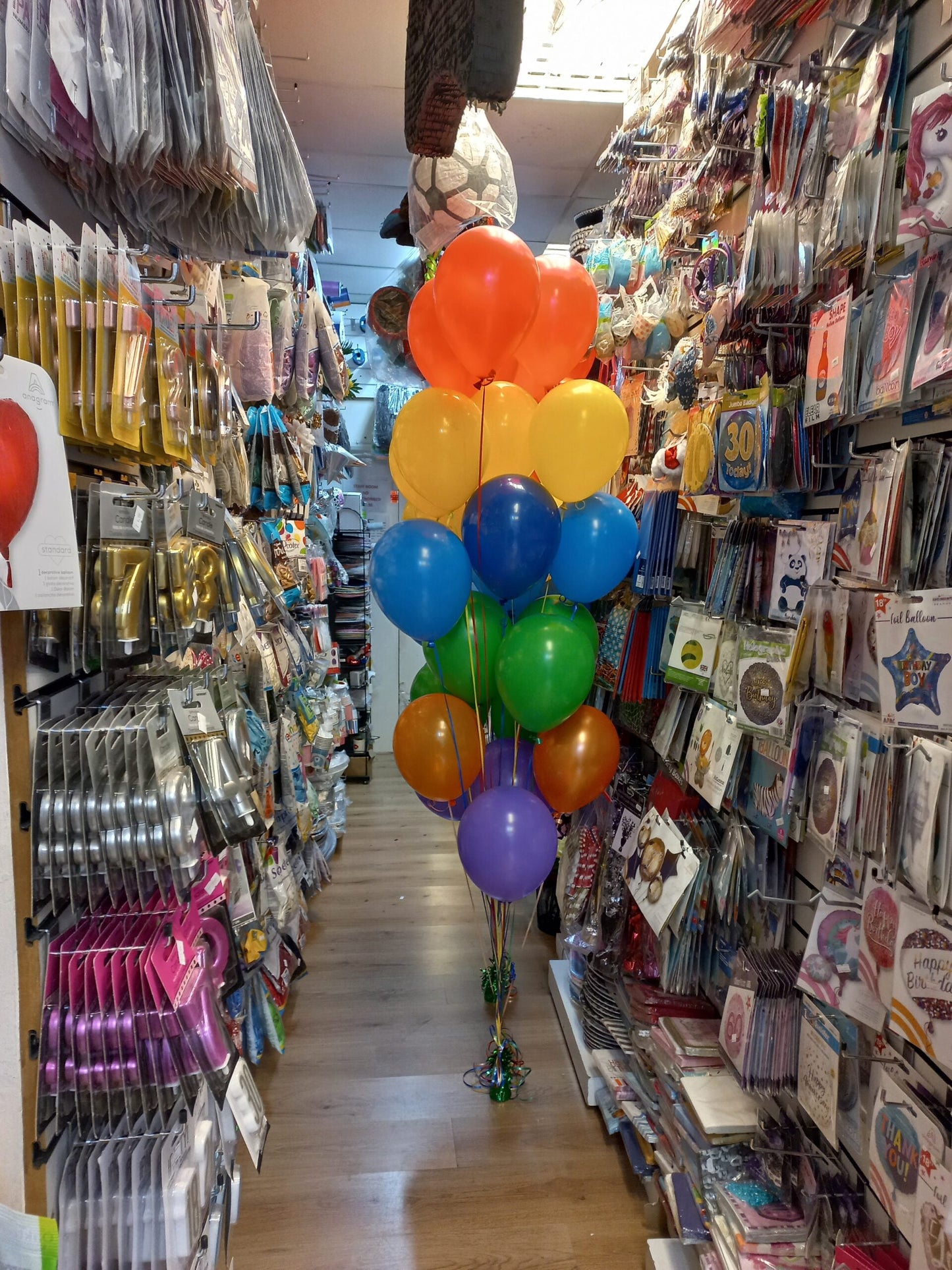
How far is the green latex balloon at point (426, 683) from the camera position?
2.17m

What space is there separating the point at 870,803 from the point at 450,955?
2.24 meters

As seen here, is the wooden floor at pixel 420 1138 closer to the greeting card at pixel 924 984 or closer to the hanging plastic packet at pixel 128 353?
the greeting card at pixel 924 984

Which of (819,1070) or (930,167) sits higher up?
(930,167)

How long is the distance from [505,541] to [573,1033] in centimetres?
164

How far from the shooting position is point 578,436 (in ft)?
5.57

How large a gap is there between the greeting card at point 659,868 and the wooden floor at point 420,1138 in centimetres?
78

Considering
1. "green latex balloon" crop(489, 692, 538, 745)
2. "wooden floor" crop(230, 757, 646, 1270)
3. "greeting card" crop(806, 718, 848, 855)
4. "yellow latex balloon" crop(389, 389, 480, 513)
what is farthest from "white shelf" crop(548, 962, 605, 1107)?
"yellow latex balloon" crop(389, 389, 480, 513)

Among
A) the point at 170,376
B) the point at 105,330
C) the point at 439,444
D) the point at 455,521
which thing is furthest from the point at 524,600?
the point at 105,330

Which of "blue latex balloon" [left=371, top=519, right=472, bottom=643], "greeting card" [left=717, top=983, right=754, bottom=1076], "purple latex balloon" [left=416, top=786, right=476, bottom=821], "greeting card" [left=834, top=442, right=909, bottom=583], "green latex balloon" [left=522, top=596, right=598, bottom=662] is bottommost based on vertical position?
"greeting card" [left=717, top=983, right=754, bottom=1076]

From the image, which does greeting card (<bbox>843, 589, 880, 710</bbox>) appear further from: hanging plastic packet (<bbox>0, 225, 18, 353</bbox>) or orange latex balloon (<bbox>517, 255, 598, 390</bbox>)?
hanging plastic packet (<bbox>0, 225, 18, 353</bbox>)

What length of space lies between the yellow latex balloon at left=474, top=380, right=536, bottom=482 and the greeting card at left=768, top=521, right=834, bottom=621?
73 centimetres

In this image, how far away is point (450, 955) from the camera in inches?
115

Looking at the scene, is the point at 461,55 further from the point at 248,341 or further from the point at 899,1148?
the point at 899,1148

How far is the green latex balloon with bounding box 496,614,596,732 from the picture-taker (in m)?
1.72
